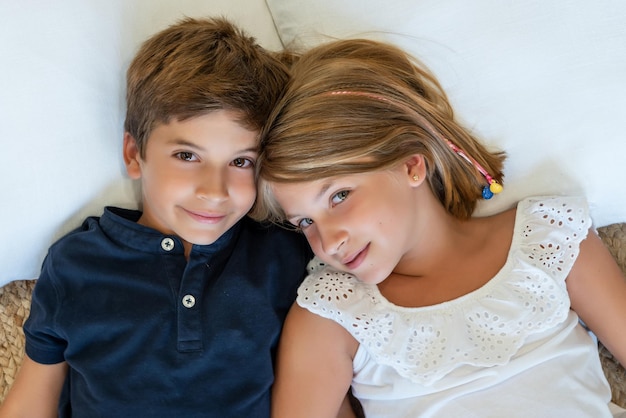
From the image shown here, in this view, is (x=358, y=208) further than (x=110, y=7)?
No

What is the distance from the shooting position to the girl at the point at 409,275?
108cm

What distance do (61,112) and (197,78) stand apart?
10.1 inches

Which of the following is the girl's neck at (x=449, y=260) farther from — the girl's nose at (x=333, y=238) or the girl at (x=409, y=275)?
the girl's nose at (x=333, y=238)

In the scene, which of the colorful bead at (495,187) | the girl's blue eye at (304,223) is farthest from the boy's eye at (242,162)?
the colorful bead at (495,187)

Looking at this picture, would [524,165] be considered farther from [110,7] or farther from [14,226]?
[14,226]

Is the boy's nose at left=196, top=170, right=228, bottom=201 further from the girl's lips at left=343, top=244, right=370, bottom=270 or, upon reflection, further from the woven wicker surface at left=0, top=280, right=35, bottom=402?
the woven wicker surface at left=0, top=280, right=35, bottom=402

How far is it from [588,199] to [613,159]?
8cm

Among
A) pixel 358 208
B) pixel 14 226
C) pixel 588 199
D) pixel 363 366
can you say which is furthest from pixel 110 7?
pixel 588 199

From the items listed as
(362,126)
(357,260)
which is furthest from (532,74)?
(357,260)

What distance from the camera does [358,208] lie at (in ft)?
3.50

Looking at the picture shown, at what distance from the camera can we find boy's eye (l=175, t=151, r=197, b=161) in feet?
3.57

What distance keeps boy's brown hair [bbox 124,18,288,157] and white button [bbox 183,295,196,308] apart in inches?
10.1

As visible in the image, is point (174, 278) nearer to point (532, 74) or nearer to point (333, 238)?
point (333, 238)

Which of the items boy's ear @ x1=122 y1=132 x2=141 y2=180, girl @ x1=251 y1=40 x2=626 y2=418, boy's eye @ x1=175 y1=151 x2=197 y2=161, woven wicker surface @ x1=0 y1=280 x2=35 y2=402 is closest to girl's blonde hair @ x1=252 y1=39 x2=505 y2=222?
girl @ x1=251 y1=40 x2=626 y2=418
